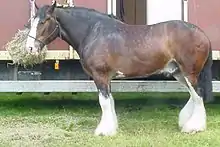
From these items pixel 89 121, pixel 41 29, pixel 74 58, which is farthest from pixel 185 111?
pixel 41 29

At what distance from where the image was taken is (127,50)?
6.35m

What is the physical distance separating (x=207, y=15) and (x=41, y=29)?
2196 millimetres

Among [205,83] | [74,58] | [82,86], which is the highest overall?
[74,58]

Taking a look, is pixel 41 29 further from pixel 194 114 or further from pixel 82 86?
pixel 194 114

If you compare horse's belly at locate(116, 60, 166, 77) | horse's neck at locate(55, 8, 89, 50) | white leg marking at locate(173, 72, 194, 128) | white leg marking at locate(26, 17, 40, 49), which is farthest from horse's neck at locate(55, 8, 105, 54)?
white leg marking at locate(173, 72, 194, 128)

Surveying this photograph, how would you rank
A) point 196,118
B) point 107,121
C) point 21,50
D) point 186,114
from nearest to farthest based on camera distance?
point 107,121, point 196,118, point 186,114, point 21,50

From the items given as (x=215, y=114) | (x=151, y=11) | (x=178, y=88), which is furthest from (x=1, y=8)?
(x=215, y=114)

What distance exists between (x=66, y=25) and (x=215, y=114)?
263 centimetres

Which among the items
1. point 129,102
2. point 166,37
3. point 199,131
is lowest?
point 129,102

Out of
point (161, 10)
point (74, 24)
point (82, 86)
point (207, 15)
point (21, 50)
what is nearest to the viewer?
point (74, 24)

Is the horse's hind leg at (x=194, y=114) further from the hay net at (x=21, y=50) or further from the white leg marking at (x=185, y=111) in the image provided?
the hay net at (x=21, y=50)

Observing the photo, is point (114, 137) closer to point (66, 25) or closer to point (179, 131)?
point (179, 131)

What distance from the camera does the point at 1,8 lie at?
7.14 metres

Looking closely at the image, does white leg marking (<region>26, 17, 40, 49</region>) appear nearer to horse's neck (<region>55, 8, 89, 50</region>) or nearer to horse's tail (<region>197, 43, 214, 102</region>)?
horse's neck (<region>55, 8, 89, 50</region>)
